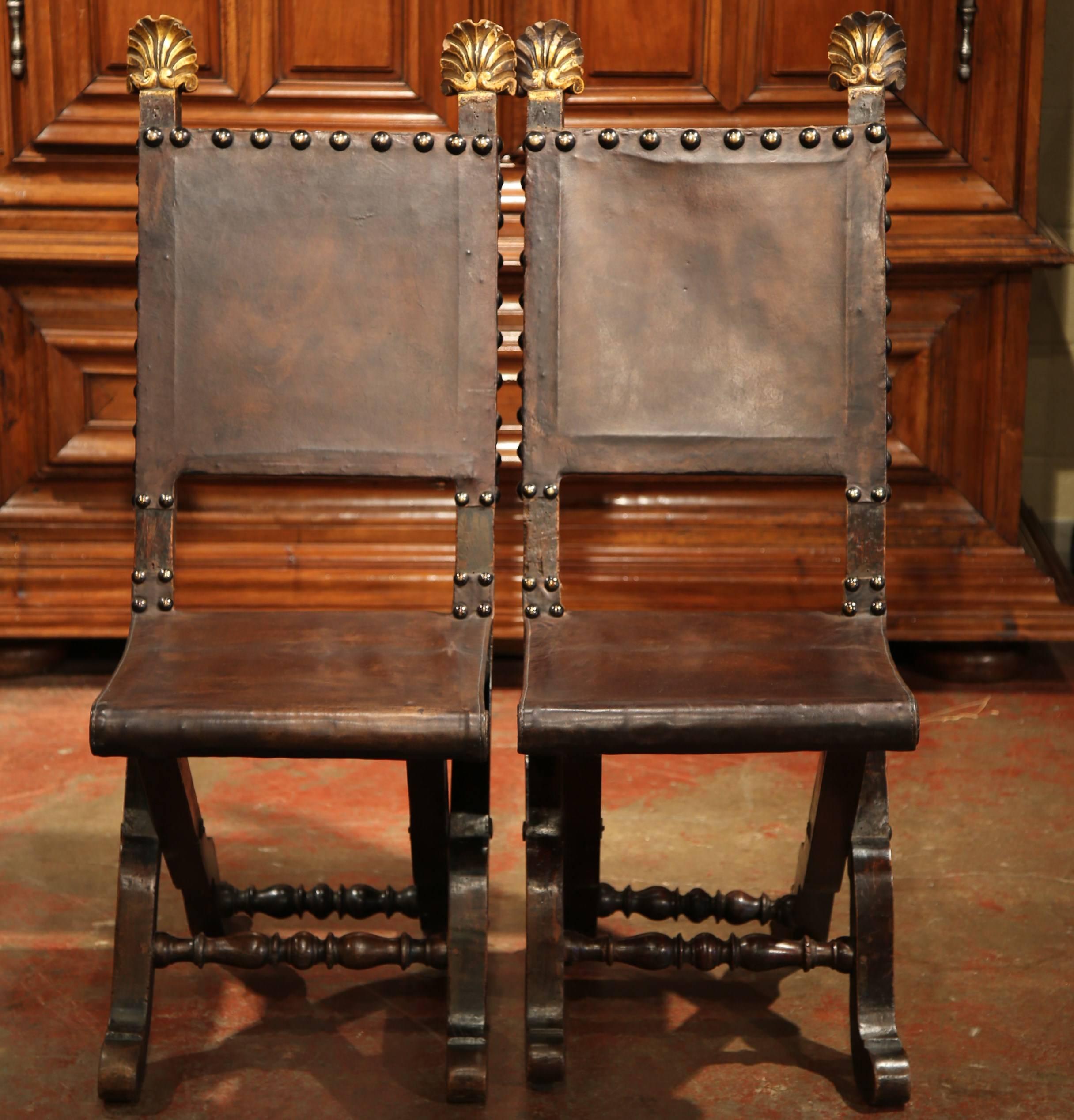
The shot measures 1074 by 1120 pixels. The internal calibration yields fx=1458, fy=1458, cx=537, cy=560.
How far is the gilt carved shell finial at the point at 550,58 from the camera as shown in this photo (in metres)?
1.69

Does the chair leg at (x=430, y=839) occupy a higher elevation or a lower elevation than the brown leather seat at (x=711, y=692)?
lower

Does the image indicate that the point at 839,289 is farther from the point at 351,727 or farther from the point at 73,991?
the point at 73,991

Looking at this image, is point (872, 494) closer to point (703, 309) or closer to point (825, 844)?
point (703, 309)

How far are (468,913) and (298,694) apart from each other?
32 cm

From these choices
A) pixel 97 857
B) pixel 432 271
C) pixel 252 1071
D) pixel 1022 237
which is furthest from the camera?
pixel 1022 237

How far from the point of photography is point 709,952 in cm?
168

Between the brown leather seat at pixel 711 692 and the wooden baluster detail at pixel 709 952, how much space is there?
304 millimetres

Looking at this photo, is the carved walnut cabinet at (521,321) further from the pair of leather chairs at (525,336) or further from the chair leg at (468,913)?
the chair leg at (468,913)

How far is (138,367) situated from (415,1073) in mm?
878

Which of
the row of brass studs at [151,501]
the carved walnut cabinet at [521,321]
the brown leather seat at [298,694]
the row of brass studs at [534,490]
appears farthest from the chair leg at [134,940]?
the carved walnut cabinet at [521,321]

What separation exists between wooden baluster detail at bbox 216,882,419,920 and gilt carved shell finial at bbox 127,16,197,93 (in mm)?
994

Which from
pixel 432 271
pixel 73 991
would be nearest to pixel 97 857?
pixel 73 991

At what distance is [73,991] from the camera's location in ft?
6.01

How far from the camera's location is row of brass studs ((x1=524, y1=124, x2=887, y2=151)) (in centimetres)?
172
